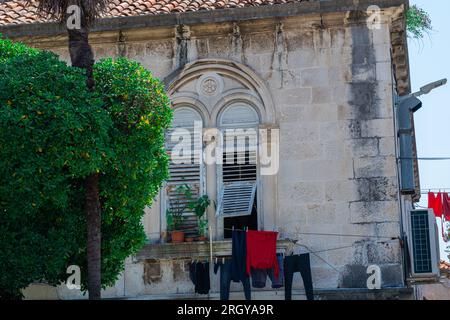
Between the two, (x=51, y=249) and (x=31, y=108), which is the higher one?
(x=31, y=108)

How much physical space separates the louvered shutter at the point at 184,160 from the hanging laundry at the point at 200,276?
3.30ft

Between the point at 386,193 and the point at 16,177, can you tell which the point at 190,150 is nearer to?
the point at 386,193

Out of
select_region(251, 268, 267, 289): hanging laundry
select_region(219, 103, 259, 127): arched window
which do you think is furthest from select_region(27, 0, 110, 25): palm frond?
select_region(251, 268, 267, 289): hanging laundry

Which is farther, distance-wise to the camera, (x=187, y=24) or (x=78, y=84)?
(x=187, y=24)

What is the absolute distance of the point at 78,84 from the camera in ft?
52.6

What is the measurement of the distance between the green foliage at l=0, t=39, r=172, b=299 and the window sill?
2276 mm

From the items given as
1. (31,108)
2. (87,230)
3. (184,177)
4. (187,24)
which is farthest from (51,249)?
(187,24)

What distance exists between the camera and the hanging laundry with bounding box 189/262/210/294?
62.8 feet

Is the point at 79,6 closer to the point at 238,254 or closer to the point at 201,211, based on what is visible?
the point at 201,211

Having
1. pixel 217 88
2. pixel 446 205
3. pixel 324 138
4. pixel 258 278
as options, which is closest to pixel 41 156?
pixel 258 278

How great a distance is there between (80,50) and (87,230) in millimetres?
2725

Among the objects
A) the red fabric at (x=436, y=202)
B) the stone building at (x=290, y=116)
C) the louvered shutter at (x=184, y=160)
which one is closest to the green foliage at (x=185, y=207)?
the louvered shutter at (x=184, y=160)

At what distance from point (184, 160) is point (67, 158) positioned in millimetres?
4885
